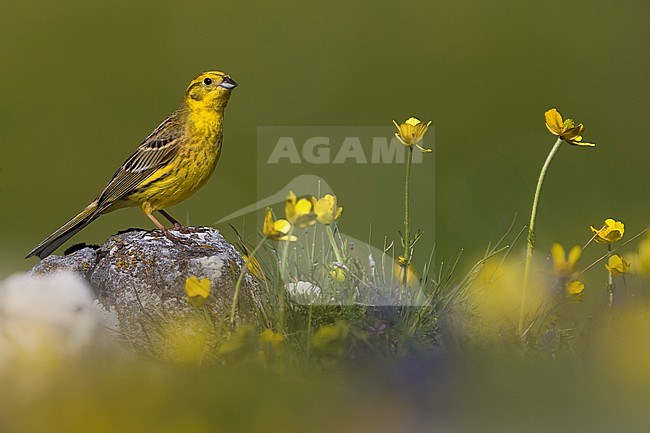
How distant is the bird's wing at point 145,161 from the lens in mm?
1328

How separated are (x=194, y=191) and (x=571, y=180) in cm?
62

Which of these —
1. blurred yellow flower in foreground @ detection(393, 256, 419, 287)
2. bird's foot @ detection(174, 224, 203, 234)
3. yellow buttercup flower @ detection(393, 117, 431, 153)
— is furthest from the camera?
bird's foot @ detection(174, 224, 203, 234)

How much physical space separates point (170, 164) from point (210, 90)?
0.18 metres

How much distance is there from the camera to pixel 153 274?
1.08 metres

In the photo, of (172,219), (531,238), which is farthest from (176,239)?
(531,238)

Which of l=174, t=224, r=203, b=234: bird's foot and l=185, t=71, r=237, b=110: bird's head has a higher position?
l=185, t=71, r=237, b=110: bird's head

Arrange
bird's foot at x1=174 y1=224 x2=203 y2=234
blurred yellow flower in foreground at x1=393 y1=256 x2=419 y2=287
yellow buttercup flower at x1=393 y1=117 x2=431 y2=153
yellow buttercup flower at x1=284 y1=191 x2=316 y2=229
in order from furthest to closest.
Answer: bird's foot at x1=174 y1=224 x2=203 y2=234 → blurred yellow flower in foreground at x1=393 y1=256 x2=419 y2=287 → yellow buttercup flower at x1=393 y1=117 x2=431 y2=153 → yellow buttercup flower at x1=284 y1=191 x2=316 y2=229

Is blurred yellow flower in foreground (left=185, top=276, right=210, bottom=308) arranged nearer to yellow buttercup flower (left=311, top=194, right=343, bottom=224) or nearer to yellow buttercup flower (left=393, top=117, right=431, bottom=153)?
yellow buttercup flower (left=311, top=194, right=343, bottom=224)

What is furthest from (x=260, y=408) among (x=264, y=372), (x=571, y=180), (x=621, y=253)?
(x=571, y=180)

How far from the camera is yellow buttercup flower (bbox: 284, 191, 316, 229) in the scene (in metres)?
0.89

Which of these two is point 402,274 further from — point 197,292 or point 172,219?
point 172,219

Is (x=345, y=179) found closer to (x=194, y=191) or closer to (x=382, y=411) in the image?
(x=194, y=191)

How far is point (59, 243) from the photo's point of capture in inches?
48.4

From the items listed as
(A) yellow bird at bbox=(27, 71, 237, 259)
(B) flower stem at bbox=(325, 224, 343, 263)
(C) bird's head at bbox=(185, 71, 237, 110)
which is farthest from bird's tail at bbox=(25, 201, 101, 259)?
(B) flower stem at bbox=(325, 224, 343, 263)
